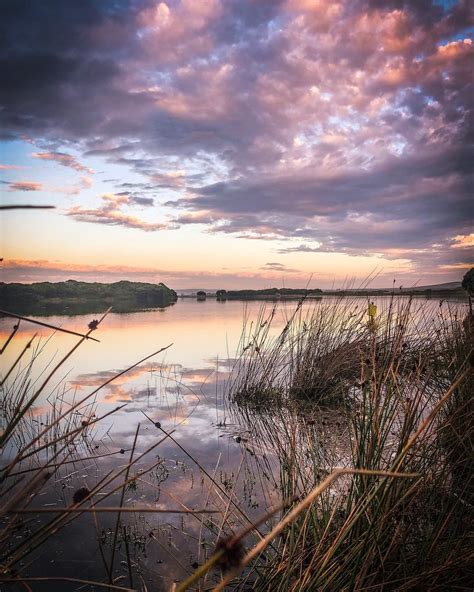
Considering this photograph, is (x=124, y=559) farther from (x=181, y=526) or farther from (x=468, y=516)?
(x=468, y=516)

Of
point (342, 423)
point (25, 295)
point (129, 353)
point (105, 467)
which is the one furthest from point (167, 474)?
point (25, 295)

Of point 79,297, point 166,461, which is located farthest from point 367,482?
point 79,297

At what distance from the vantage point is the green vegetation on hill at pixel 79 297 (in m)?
29.3

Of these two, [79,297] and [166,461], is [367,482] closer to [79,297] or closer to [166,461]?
[166,461]

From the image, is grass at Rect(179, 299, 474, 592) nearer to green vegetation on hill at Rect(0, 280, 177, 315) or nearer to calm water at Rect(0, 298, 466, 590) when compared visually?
calm water at Rect(0, 298, 466, 590)

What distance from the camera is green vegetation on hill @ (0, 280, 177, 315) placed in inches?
1152

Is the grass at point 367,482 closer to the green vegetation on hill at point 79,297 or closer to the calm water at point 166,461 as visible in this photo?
the calm water at point 166,461

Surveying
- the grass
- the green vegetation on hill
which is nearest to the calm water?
the grass

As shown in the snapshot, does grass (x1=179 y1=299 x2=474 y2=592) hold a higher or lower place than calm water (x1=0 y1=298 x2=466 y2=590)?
higher

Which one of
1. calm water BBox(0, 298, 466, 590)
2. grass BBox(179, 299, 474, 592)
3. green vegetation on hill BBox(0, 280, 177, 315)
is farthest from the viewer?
green vegetation on hill BBox(0, 280, 177, 315)

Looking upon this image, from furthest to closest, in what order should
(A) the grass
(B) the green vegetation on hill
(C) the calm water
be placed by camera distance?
(B) the green vegetation on hill
(C) the calm water
(A) the grass

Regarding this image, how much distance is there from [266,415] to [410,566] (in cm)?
389

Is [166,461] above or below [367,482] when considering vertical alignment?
below

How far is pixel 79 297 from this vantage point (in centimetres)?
3741
